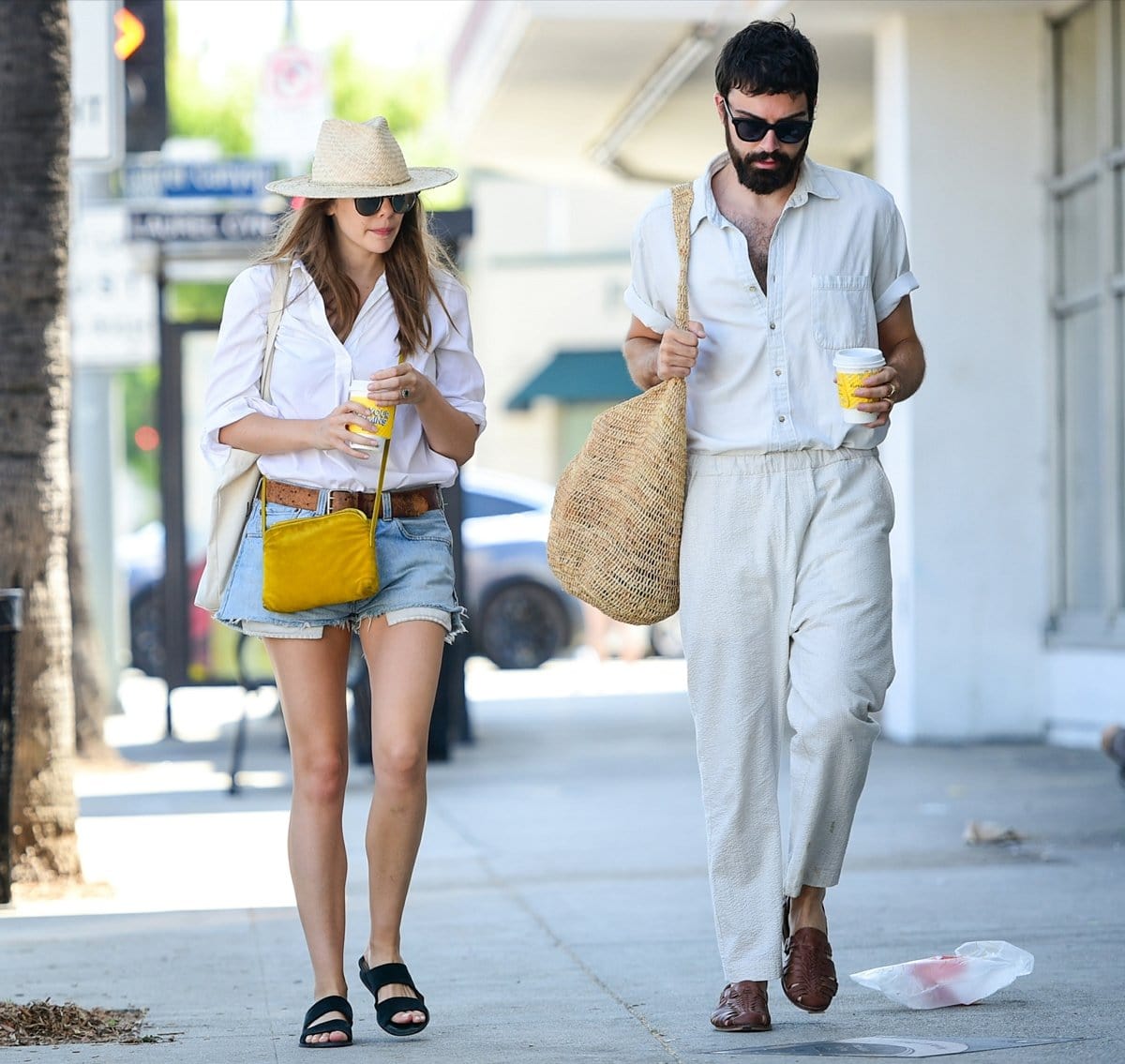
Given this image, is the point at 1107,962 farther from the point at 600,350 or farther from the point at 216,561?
the point at 600,350

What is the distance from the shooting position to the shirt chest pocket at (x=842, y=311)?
14.9 ft

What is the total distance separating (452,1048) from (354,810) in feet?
14.9

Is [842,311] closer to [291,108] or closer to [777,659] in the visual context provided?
[777,659]

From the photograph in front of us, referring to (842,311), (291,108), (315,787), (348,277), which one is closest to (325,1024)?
(315,787)

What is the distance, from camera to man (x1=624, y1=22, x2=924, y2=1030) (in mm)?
4496

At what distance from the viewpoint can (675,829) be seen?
8.24 meters

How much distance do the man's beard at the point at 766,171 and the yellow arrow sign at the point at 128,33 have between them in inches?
228

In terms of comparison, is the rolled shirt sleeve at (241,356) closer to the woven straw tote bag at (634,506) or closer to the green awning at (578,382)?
the woven straw tote bag at (634,506)

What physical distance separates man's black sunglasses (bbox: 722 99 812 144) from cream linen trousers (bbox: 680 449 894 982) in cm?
70

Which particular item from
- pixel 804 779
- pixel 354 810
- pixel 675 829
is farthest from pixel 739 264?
pixel 354 810

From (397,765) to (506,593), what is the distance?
44.7 ft

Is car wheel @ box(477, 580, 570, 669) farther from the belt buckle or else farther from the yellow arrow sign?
the belt buckle

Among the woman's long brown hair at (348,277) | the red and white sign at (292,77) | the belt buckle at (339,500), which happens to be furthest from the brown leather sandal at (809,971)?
the red and white sign at (292,77)

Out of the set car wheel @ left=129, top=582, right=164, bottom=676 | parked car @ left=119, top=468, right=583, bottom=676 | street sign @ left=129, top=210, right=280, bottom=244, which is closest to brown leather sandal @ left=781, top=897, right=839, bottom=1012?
street sign @ left=129, top=210, right=280, bottom=244
